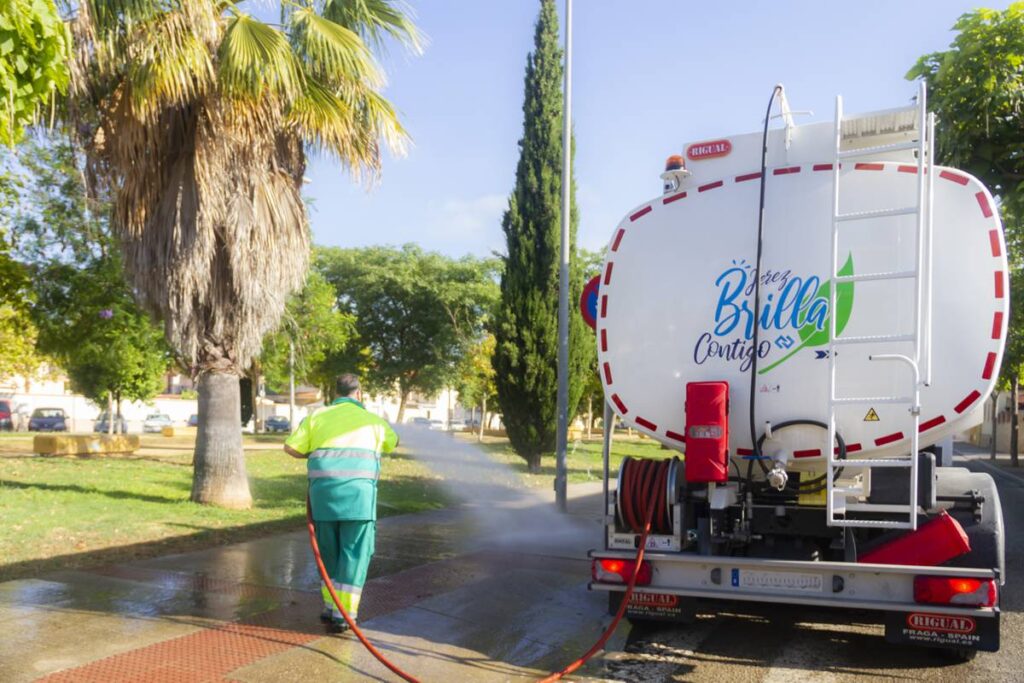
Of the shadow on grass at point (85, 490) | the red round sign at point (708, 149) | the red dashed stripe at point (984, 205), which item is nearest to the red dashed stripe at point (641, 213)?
the red round sign at point (708, 149)

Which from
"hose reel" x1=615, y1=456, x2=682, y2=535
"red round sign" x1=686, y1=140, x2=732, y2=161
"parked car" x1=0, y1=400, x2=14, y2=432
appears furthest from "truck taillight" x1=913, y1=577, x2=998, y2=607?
"parked car" x1=0, y1=400, x2=14, y2=432

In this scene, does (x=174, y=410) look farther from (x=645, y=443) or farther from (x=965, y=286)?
(x=965, y=286)

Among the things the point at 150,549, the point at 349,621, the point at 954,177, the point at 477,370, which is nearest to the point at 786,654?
the point at 349,621

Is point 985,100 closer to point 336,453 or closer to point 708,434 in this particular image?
point 708,434

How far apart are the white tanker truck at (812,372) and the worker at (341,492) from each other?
165 cm

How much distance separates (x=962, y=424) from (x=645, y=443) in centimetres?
3080

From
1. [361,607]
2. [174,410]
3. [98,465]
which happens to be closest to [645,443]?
[98,465]

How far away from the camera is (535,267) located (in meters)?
20.3

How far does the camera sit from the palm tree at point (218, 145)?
32.2 feet

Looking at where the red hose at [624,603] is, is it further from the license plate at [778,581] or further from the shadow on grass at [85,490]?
the shadow on grass at [85,490]

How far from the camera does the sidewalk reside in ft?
17.0

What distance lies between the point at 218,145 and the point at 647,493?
23.8 ft

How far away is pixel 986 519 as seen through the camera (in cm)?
545

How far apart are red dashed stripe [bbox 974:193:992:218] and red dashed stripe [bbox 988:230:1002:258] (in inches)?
4.1
